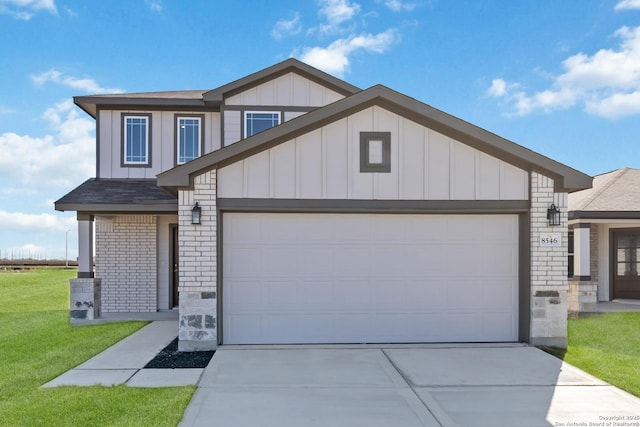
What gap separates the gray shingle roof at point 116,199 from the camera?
9484mm

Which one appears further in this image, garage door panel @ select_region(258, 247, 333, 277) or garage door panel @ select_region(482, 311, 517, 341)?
garage door panel @ select_region(482, 311, 517, 341)

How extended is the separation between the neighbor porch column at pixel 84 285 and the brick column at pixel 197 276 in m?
4.13

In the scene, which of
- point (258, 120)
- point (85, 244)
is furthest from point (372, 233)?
point (85, 244)

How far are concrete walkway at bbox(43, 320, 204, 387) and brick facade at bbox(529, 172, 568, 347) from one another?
569 centimetres

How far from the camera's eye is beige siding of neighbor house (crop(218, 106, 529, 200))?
7320mm

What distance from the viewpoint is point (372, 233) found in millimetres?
7703

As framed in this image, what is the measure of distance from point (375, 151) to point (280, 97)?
14.5 ft

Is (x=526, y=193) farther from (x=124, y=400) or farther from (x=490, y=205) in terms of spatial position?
(x=124, y=400)

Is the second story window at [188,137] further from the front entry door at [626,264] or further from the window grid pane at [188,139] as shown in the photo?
the front entry door at [626,264]

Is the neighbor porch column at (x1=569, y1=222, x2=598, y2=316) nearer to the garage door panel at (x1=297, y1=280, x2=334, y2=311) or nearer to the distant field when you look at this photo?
the garage door panel at (x1=297, y1=280, x2=334, y2=311)

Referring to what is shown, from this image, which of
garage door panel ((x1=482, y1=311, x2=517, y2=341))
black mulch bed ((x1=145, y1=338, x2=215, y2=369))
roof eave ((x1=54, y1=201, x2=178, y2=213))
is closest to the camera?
black mulch bed ((x1=145, y1=338, x2=215, y2=369))

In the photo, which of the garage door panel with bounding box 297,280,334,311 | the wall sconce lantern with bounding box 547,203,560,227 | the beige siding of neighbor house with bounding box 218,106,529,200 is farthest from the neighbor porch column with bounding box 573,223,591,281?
the garage door panel with bounding box 297,280,334,311

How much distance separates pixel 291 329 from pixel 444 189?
12.0ft

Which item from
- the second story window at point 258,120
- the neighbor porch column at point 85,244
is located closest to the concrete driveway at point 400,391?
the neighbor porch column at point 85,244
